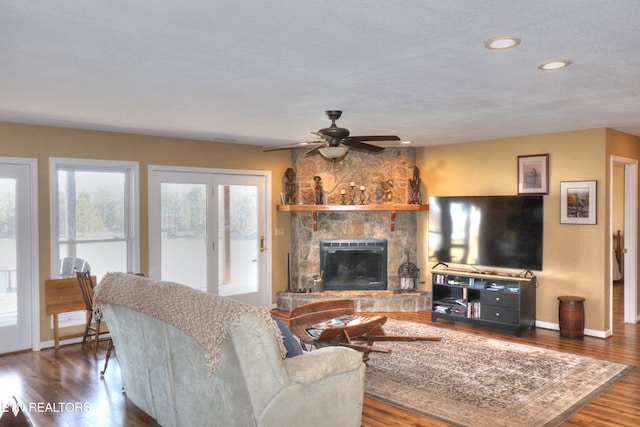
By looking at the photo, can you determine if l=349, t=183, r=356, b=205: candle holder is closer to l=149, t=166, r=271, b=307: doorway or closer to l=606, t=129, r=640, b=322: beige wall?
l=149, t=166, r=271, b=307: doorway

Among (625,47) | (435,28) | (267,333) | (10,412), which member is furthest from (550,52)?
(10,412)

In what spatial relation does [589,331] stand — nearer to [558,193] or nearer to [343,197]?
[558,193]

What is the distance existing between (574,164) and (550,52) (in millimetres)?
3486

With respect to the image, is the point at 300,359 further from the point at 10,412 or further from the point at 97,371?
the point at 97,371

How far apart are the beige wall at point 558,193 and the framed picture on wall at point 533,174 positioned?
6cm

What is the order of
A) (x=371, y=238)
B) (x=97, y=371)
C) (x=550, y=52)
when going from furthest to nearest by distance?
(x=371, y=238) → (x=97, y=371) → (x=550, y=52)

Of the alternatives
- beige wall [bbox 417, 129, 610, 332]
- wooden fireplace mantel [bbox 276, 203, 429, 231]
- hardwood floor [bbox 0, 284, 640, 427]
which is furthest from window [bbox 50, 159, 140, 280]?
beige wall [bbox 417, 129, 610, 332]

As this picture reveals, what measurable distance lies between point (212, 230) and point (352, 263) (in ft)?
6.83

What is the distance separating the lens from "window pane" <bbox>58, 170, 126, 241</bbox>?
5691mm

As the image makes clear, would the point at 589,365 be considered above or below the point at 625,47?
below

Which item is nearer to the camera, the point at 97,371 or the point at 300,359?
the point at 300,359

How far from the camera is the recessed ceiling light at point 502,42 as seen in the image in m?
2.66

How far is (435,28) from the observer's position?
2508mm

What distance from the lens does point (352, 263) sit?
7578mm
